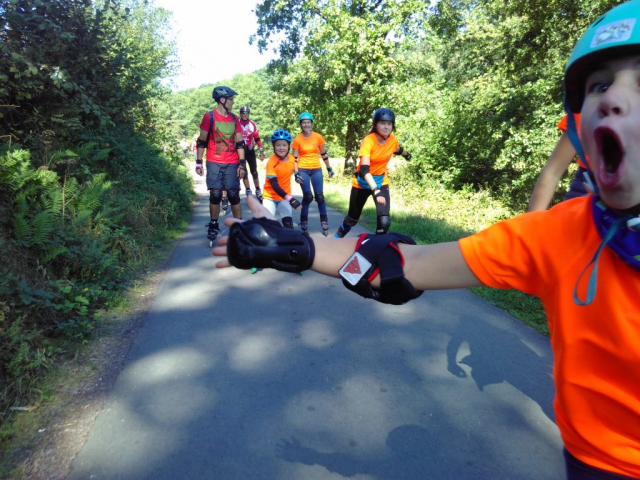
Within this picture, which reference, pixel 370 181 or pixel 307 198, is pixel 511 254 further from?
pixel 307 198

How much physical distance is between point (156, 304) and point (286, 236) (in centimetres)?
370

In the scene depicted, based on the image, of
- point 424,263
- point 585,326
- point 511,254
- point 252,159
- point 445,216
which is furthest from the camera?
point 252,159

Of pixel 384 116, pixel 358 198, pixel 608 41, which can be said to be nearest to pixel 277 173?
pixel 358 198

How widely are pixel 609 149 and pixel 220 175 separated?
679 centimetres

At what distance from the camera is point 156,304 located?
487cm

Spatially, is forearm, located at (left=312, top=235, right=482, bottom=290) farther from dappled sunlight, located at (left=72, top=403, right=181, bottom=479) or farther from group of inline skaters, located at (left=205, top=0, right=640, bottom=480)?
dappled sunlight, located at (left=72, top=403, right=181, bottom=479)

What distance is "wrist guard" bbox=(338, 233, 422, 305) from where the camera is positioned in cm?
157

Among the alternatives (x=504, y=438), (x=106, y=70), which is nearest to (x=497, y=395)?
(x=504, y=438)

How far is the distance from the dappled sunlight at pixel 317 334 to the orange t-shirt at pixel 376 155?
9.20 feet

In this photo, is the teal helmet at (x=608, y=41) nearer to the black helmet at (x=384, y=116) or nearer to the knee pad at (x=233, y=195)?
the black helmet at (x=384, y=116)

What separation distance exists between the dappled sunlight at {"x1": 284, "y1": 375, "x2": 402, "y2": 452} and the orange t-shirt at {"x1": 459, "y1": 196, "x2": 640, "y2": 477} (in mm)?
1549

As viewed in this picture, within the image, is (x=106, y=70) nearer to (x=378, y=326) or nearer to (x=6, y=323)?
(x=6, y=323)

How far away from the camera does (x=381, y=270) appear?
1585 millimetres

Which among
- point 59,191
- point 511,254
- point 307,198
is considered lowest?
point 307,198
